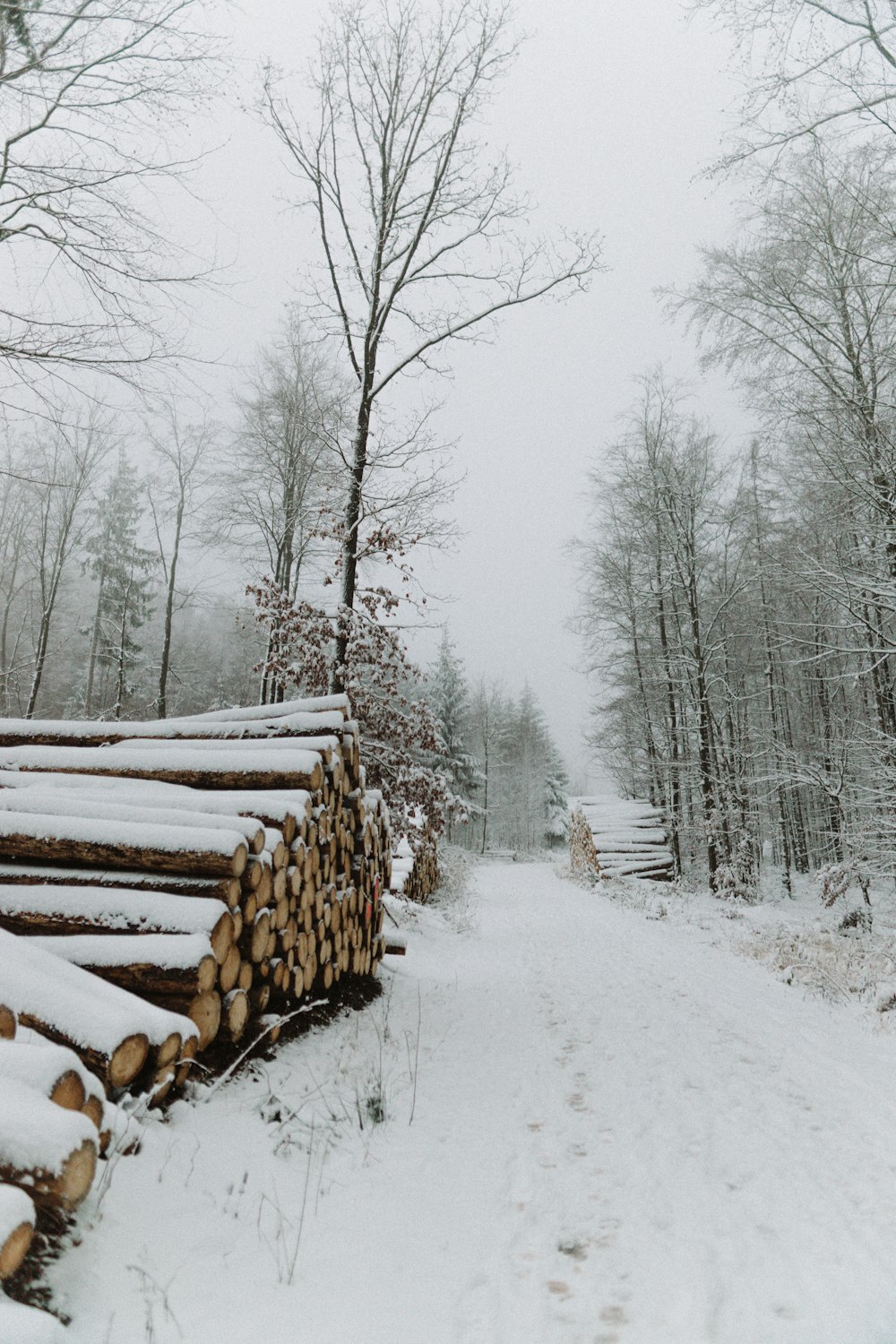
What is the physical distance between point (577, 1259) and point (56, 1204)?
1788 millimetres

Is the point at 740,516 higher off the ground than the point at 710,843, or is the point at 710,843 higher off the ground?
the point at 740,516

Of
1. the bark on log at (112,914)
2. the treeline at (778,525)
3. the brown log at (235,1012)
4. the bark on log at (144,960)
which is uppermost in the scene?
the treeline at (778,525)

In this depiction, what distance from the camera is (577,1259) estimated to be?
7.91 feet

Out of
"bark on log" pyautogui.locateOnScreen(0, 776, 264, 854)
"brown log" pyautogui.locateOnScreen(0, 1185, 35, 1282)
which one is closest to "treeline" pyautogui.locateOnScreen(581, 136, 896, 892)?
"bark on log" pyautogui.locateOnScreen(0, 776, 264, 854)

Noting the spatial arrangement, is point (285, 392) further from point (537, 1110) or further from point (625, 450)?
point (537, 1110)

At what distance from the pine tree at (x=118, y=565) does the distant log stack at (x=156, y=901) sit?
23151 millimetres

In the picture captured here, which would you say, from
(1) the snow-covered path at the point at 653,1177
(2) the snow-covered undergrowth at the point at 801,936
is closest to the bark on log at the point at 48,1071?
(1) the snow-covered path at the point at 653,1177

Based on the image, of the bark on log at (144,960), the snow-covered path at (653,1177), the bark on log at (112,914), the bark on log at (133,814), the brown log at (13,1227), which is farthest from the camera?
the bark on log at (133,814)

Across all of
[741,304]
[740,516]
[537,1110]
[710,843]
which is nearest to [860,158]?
[741,304]

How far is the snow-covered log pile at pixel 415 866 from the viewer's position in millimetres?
9715

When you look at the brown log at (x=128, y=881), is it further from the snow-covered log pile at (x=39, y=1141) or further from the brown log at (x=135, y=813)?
the snow-covered log pile at (x=39, y=1141)

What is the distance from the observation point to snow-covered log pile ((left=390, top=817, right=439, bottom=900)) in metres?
9.71

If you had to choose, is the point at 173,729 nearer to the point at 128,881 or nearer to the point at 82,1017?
the point at 128,881

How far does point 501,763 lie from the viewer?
47438 millimetres
